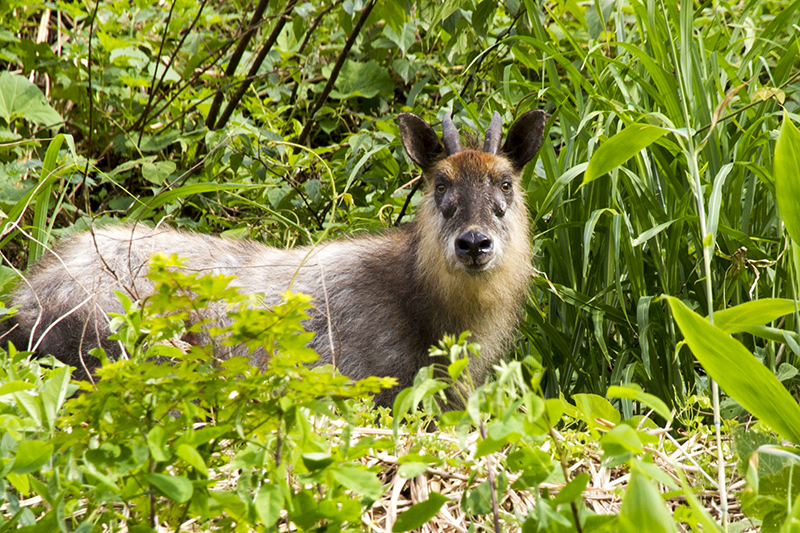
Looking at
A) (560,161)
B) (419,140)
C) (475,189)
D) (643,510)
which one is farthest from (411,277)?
(643,510)

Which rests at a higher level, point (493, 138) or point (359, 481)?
point (493, 138)

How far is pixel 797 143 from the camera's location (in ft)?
7.01

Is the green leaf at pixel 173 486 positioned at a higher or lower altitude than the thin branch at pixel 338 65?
lower

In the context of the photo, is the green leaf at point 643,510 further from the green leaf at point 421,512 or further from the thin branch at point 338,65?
the thin branch at point 338,65

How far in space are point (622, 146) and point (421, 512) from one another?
1326mm

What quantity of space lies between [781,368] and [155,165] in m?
4.07

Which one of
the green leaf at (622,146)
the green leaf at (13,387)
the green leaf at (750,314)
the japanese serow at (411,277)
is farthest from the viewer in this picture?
the japanese serow at (411,277)

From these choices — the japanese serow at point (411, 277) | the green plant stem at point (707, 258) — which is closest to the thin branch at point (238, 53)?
the japanese serow at point (411, 277)

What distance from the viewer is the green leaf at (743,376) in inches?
66.8

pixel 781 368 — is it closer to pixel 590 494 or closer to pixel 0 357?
pixel 590 494

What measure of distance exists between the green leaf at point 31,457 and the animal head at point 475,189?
2.55m

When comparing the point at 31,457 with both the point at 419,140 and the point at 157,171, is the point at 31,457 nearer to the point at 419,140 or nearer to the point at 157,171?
the point at 419,140

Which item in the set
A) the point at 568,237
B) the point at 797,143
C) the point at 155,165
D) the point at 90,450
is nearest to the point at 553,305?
the point at 568,237

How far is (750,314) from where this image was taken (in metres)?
2.06
